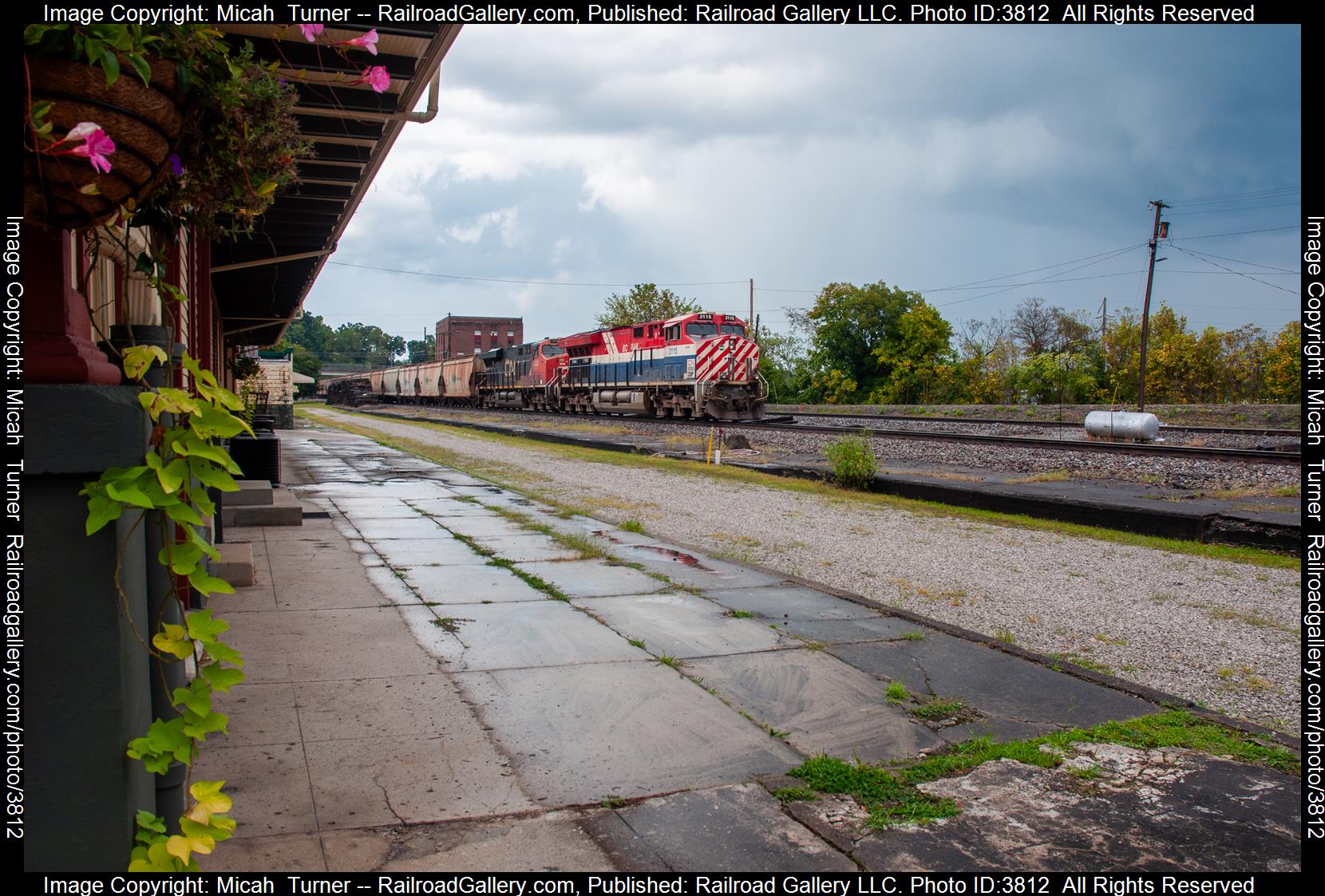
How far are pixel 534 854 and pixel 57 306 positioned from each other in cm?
188

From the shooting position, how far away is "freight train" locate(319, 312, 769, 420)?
28.2m

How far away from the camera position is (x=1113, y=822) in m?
2.87

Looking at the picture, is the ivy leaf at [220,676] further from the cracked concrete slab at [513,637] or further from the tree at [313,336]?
the tree at [313,336]

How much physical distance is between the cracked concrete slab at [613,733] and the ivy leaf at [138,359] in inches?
72.5

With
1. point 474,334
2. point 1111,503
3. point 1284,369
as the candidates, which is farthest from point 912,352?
point 474,334

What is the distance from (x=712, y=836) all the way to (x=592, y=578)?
383 cm

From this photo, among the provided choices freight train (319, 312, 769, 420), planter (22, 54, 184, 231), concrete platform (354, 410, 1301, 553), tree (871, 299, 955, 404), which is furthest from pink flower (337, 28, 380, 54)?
tree (871, 299, 955, 404)

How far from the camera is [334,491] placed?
1192cm

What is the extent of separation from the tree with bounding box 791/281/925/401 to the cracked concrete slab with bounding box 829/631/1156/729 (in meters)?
51.7

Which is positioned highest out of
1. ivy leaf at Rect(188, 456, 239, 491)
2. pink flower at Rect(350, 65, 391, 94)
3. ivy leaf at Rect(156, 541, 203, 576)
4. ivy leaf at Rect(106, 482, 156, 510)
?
pink flower at Rect(350, 65, 391, 94)

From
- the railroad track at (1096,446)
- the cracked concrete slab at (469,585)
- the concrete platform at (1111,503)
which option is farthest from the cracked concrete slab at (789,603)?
the railroad track at (1096,446)

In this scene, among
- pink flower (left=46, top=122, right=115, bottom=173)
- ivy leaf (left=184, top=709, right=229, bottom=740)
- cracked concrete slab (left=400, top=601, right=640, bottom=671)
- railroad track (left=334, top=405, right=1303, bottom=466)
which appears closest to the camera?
pink flower (left=46, top=122, right=115, bottom=173)

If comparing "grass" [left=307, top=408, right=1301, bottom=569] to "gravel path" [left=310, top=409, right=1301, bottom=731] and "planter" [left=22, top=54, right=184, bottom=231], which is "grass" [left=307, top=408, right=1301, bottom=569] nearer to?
"gravel path" [left=310, top=409, right=1301, bottom=731]
